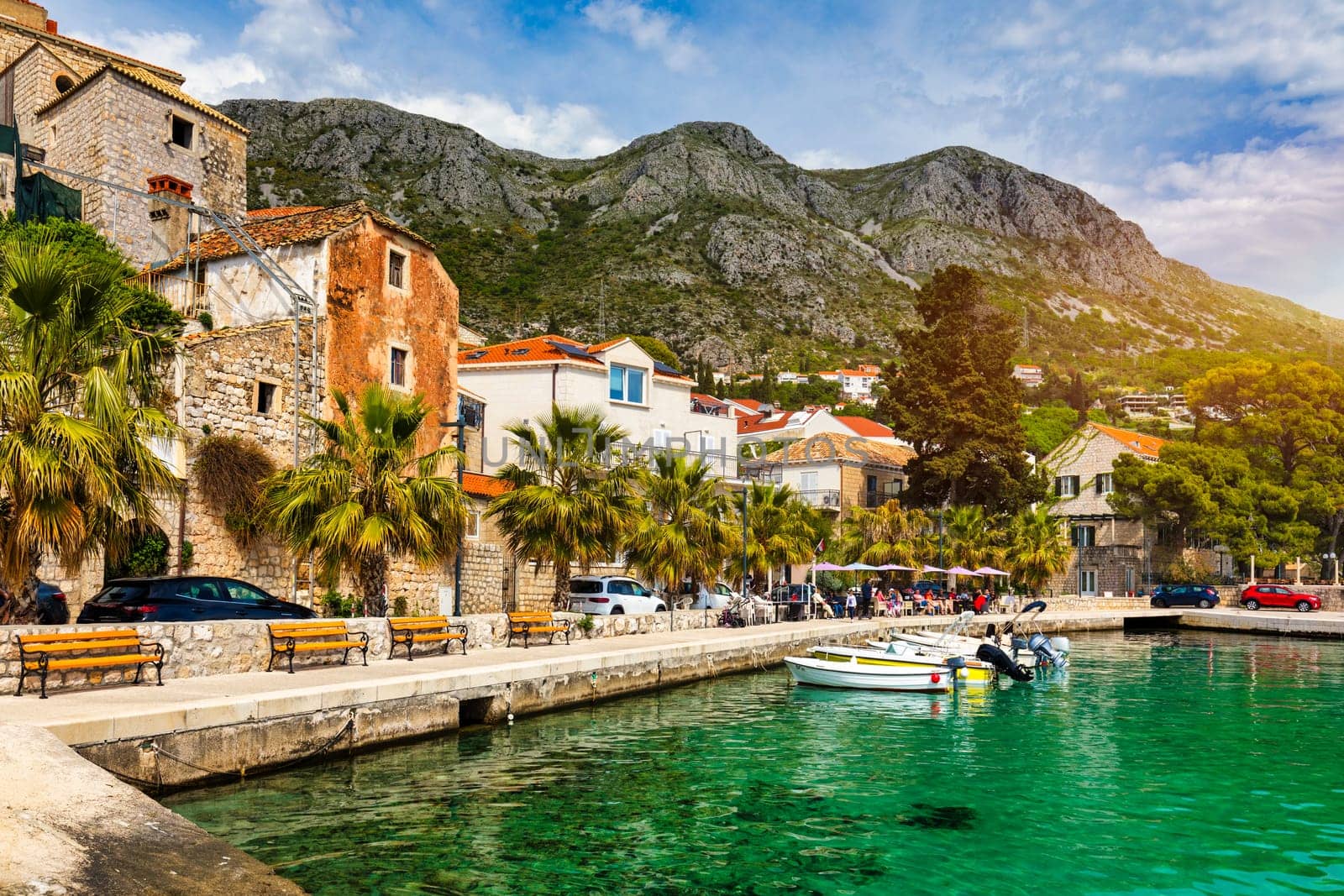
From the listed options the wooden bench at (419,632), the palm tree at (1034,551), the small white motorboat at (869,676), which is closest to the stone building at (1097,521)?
the palm tree at (1034,551)

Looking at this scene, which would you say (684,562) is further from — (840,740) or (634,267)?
(634,267)

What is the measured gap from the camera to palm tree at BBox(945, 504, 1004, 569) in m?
55.0

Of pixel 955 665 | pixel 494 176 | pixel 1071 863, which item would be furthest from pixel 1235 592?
pixel 494 176

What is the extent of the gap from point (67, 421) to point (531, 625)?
12349 mm

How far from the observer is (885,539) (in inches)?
2100

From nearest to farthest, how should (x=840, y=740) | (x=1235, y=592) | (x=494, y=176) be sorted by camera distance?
(x=840, y=740) → (x=1235, y=592) → (x=494, y=176)

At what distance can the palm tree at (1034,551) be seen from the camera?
53719 millimetres

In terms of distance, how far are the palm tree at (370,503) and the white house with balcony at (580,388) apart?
27390 mm

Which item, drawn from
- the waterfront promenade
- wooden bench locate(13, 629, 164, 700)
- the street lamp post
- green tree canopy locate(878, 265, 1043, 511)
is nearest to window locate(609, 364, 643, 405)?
the street lamp post

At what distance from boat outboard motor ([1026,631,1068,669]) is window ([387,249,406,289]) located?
24864 mm

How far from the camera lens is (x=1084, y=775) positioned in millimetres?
16500

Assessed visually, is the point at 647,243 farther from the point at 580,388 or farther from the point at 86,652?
the point at 86,652

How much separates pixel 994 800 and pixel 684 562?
60.5 ft

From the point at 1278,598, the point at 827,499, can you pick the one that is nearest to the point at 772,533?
the point at 827,499
